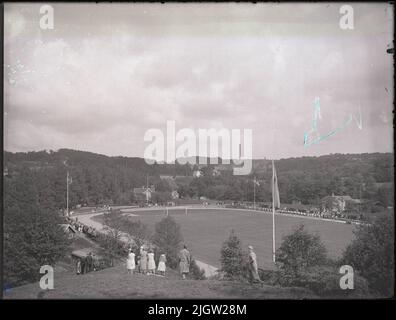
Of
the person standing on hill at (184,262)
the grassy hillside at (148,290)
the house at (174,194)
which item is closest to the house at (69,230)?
the grassy hillside at (148,290)

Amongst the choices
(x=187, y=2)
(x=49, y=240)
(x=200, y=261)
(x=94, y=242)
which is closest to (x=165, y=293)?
(x=200, y=261)

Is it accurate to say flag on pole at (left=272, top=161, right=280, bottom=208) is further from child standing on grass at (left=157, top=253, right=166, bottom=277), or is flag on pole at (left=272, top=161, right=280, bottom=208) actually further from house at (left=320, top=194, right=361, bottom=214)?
child standing on grass at (left=157, top=253, right=166, bottom=277)

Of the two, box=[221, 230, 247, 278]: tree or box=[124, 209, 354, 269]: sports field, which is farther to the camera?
box=[124, 209, 354, 269]: sports field

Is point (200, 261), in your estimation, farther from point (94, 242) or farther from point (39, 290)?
point (39, 290)

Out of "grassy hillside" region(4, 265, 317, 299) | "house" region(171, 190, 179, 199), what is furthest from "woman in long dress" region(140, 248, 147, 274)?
"house" region(171, 190, 179, 199)

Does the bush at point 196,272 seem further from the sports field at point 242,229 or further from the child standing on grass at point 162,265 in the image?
the child standing on grass at point 162,265
